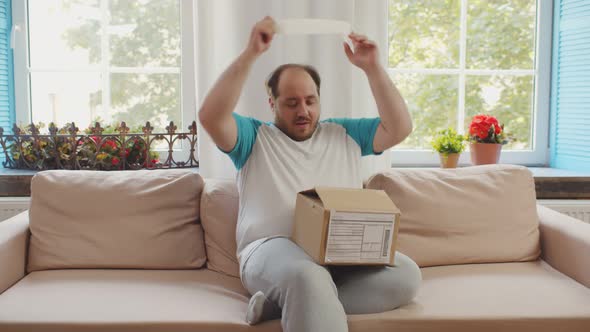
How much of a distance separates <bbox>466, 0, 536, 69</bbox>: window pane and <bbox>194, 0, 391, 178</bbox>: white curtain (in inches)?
31.1

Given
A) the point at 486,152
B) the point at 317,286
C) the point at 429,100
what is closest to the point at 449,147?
the point at 486,152

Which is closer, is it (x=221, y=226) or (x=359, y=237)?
(x=359, y=237)

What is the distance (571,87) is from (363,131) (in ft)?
5.14

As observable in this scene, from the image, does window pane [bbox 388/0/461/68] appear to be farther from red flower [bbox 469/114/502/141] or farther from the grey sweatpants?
the grey sweatpants

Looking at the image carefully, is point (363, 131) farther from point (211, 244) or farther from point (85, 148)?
point (85, 148)

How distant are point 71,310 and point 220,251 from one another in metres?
0.62

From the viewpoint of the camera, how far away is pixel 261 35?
1846mm

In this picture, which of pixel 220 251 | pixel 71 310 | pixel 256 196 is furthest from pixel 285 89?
pixel 71 310

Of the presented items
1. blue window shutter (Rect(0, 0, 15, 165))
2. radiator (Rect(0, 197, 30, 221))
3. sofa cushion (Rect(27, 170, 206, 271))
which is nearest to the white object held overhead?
sofa cushion (Rect(27, 170, 206, 271))

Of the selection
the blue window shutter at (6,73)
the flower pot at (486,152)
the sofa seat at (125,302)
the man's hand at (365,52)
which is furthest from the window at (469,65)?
the blue window shutter at (6,73)

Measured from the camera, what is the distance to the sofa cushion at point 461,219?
2.26 metres

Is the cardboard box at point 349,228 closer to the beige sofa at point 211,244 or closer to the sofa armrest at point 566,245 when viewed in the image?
the beige sofa at point 211,244

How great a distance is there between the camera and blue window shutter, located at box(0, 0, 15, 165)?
3.00 metres

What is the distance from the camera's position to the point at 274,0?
2.60 metres
